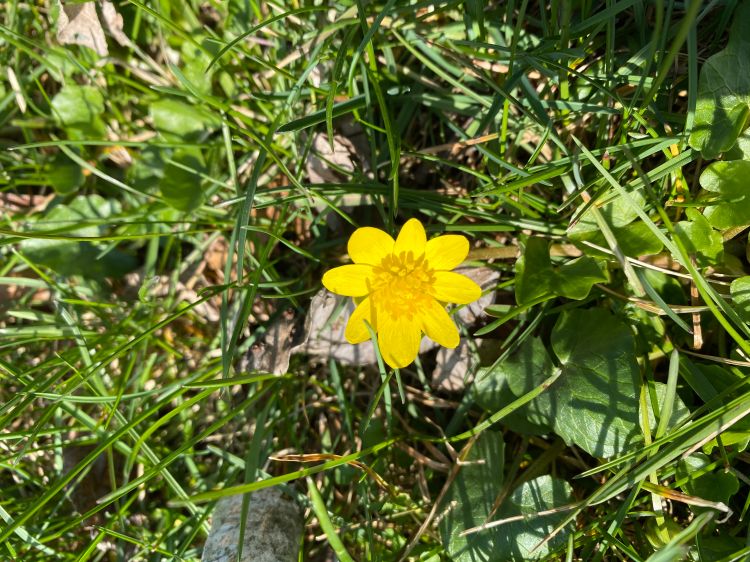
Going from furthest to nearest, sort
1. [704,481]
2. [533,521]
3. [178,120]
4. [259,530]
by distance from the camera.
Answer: [178,120] < [259,530] < [533,521] < [704,481]

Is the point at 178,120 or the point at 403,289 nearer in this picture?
the point at 403,289

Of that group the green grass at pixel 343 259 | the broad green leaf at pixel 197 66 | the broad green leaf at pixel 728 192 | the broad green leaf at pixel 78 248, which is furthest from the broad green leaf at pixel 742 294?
the broad green leaf at pixel 78 248

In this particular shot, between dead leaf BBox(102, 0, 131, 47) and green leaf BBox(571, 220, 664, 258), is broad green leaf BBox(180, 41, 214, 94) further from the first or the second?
green leaf BBox(571, 220, 664, 258)

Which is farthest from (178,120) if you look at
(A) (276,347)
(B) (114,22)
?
(A) (276,347)

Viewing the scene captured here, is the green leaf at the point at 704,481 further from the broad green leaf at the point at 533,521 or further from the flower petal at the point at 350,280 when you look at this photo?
the flower petal at the point at 350,280

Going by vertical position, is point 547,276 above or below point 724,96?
below

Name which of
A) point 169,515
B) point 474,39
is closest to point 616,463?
point 474,39

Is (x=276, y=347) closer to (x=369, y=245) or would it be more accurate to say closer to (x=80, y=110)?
(x=369, y=245)
